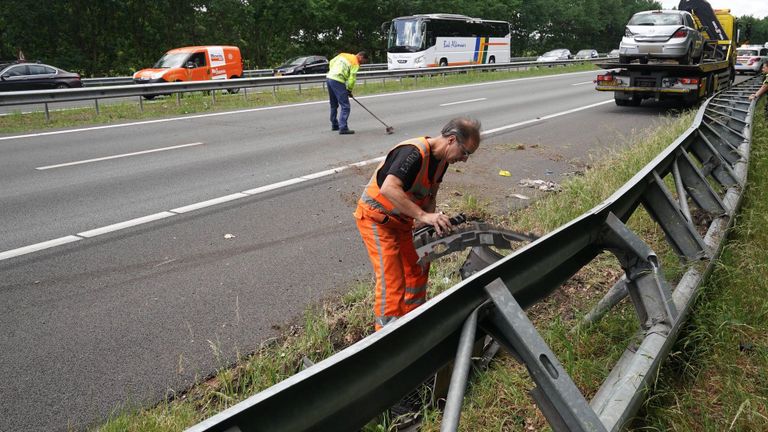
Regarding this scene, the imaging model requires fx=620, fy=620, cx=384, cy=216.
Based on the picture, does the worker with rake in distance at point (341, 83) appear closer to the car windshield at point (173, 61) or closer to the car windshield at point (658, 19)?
the car windshield at point (658, 19)

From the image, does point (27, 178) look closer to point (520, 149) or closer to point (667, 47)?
point (520, 149)

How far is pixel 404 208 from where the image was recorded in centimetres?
336

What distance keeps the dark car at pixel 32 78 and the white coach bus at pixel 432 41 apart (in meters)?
17.0

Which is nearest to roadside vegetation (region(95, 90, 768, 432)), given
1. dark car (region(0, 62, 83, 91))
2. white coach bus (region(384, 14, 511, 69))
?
dark car (region(0, 62, 83, 91))

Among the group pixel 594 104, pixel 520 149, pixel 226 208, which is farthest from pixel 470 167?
pixel 594 104

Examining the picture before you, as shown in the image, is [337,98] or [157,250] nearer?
[157,250]

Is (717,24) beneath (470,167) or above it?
above

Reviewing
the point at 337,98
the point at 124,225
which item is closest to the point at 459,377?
the point at 124,225

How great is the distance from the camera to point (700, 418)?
2.52 metres

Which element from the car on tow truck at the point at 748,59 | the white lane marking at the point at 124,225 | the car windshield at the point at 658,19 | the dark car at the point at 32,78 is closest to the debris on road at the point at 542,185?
the white lane marking at the point at 124,225

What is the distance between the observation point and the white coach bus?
3347 cm

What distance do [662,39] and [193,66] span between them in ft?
53.7

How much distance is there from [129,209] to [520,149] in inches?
244

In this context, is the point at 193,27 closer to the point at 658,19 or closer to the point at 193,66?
the point at 193,66
